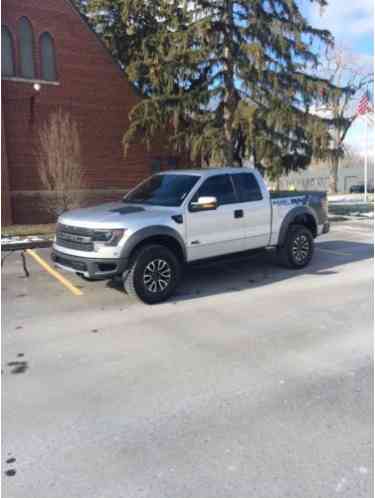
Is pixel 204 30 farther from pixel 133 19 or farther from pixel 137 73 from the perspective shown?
pixel 133 19

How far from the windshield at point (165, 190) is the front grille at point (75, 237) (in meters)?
1.30

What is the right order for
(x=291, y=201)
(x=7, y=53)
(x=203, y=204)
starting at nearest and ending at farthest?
(x=203, y=204)
(x=291, y=201)
(x=7, y=53)

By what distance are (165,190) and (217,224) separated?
1014mm

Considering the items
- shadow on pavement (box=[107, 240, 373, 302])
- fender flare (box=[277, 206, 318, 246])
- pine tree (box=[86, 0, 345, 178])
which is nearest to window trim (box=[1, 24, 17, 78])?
pine tree (box=[86, 0, 345, 178])

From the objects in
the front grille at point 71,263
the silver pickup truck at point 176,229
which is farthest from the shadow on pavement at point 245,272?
the front grille at point 71,263

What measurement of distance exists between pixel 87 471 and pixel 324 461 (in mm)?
1482

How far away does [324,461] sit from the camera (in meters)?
2.71

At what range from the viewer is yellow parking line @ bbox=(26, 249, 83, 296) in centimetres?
689

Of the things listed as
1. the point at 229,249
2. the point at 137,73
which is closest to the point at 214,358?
the point at 229,249

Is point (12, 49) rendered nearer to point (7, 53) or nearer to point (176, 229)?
point (7, 53)

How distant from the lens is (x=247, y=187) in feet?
24.2

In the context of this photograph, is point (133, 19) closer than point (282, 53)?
No

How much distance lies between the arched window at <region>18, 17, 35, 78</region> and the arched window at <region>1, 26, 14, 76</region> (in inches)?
14.2

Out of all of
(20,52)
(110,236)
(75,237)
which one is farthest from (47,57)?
(110,236)
